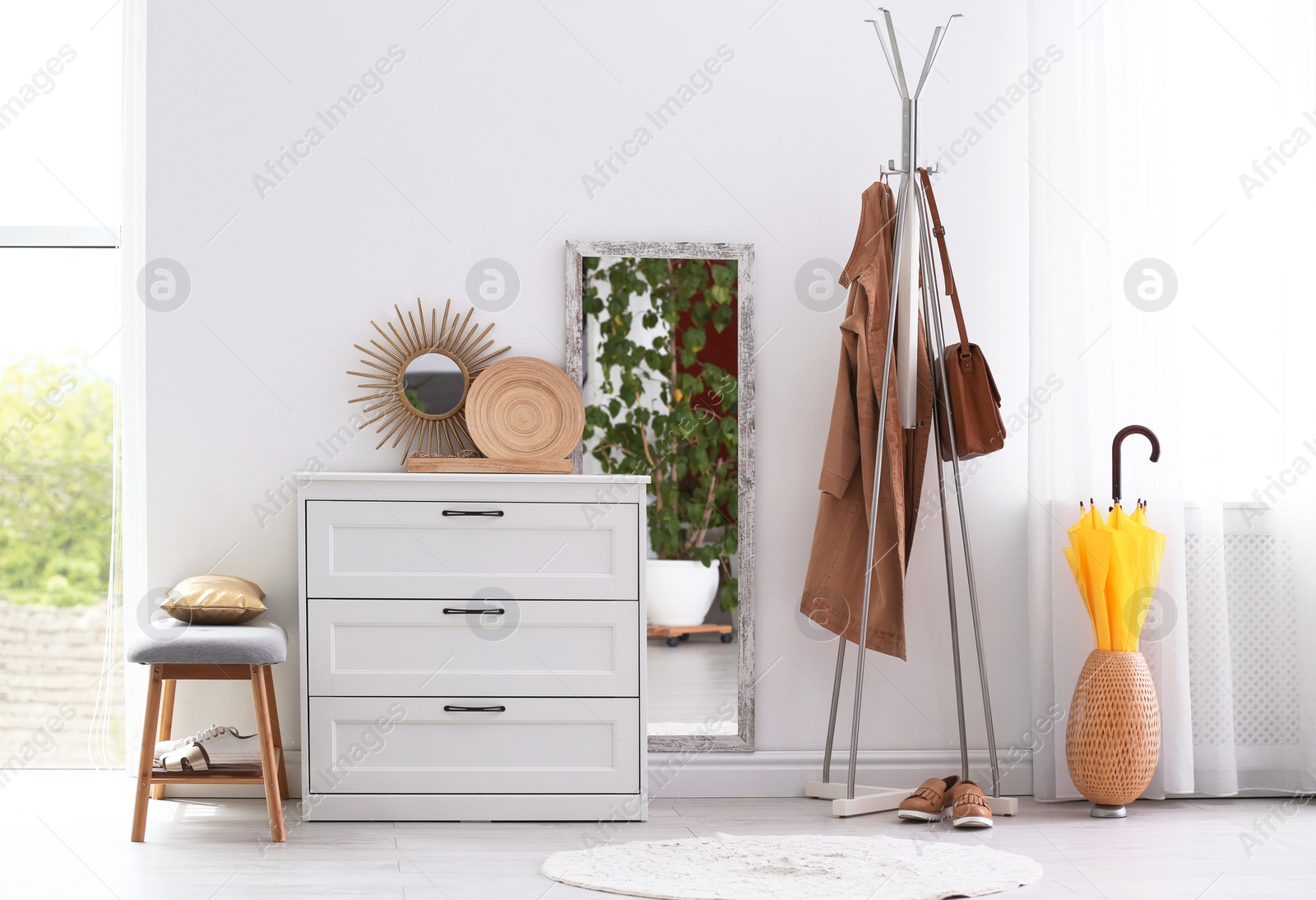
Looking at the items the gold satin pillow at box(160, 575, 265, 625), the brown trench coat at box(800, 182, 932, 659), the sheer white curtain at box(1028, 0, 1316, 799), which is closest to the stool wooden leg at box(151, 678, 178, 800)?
the gold satin pillow at box(160, 575, 265, 625)

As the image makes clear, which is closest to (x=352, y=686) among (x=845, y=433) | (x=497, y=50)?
(x=845, y=433)

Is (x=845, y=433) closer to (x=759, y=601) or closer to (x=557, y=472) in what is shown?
(x=759, y=601)

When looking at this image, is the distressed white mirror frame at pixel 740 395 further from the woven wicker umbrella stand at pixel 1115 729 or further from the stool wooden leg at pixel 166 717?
the stool wooden leg at pixel 166 717

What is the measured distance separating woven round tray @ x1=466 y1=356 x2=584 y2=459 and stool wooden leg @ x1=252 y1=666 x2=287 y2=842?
0.75 metres

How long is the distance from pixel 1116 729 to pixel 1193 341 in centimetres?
106

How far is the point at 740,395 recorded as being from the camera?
113 inches

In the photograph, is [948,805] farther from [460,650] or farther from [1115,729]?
[460,650]

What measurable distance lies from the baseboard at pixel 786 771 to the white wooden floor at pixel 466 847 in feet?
0.18

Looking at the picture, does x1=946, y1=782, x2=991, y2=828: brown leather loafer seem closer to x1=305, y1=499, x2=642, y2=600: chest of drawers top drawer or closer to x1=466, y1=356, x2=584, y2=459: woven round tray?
x1=305, y1=499, x2=642, y2=600: chest of drawers top drawer

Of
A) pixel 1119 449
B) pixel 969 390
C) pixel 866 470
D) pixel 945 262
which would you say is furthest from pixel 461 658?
pixel 1119 449

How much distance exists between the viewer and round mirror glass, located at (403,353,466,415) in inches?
111

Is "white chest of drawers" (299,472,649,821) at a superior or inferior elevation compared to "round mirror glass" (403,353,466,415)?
inferior

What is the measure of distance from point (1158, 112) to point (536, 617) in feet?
6.78

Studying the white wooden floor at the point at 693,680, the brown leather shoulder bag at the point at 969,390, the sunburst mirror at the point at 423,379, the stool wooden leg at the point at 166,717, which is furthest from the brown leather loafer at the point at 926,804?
the stool wooden leg at the point at 166,717
